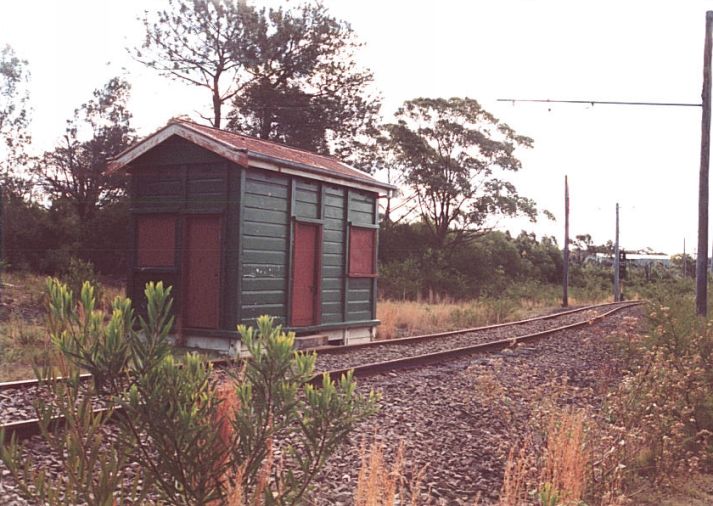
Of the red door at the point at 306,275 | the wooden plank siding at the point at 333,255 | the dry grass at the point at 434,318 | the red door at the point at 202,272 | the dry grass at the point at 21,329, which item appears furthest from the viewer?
the dry grass at the point at 434,318

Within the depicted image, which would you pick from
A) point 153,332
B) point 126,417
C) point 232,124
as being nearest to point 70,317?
point 153,332

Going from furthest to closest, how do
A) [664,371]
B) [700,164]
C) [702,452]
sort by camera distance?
[700,164], [664,371], [702,452]

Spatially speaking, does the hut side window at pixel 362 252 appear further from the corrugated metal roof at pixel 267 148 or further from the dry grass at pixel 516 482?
the dry grass at pixel 516 482

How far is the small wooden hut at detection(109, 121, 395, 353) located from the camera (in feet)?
33.4

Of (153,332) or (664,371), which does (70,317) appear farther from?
(664,371)

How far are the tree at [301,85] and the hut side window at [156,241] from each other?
15.0 m

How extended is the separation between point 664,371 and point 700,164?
37.1 ft

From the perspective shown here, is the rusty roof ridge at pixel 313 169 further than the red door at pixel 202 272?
No

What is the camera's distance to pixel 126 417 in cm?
251

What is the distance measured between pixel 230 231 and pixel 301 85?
1770 cm

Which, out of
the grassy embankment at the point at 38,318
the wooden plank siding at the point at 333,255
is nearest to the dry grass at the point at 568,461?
the grassy embankment at the point at 38,318

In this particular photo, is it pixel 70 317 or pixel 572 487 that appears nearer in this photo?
pixel 70 317

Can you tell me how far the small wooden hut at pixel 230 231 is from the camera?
33.4 feet

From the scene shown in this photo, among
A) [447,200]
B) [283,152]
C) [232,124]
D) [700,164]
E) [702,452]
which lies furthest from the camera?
→ [447,200]
